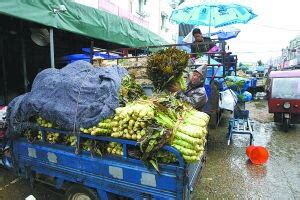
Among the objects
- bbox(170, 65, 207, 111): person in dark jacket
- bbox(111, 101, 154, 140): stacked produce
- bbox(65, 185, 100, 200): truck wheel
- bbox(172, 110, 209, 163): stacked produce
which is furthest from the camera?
bbox(170, 65, 207, 111): person in dark jacket

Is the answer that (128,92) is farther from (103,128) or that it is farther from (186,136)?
(186,136)

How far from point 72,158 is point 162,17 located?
19.0 metres

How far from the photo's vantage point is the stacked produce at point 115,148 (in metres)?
3.45

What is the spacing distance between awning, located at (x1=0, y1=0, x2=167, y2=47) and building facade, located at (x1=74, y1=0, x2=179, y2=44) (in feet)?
6.28

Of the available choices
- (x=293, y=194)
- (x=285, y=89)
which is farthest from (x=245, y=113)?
(x=293, y=194)

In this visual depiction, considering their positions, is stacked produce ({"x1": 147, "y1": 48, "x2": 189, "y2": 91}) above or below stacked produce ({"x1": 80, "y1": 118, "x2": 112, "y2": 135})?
above

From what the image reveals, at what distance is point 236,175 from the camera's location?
5637 mm

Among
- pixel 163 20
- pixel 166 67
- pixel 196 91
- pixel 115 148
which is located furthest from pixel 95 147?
pixel 163 20

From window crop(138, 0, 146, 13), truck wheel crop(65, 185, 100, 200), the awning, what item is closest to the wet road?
truck wheel crop(65, 185, 100, 200)

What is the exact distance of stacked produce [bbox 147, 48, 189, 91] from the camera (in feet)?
15.5

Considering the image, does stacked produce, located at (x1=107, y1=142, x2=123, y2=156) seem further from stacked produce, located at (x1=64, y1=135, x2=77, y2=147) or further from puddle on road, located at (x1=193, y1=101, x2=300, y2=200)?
puddle on road, located at (x1=193, y1=101, x2=300, y2=200)

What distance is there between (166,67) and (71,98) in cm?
167

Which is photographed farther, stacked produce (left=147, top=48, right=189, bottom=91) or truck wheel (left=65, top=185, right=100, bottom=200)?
stacked produce (left=147, top=48, right=189, bottom=91)

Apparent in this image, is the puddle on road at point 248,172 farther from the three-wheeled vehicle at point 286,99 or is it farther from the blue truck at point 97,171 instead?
the blue truck at point 97,171
